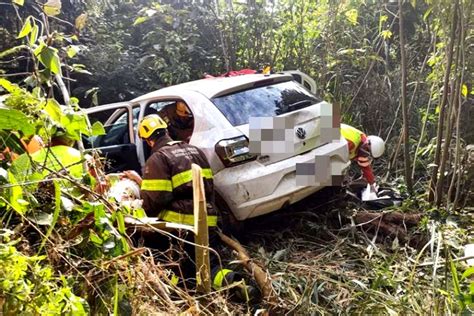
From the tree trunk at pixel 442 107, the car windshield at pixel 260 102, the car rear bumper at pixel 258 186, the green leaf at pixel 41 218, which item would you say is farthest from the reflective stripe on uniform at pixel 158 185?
the tree trunk at pixel 442 107

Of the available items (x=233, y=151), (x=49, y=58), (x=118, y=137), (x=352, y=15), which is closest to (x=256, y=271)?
(x=233, y=151)

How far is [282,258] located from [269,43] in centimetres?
512

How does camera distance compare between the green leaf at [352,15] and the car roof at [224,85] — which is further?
the green leaf at [352,15]

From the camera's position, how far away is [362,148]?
448cm

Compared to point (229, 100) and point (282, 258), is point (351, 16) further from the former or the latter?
point (282, 258)

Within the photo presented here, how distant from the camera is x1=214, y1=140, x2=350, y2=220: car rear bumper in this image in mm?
3561

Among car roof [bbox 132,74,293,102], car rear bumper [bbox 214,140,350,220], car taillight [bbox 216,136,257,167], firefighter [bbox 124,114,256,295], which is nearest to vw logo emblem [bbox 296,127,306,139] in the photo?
car rear bumper [bbox 214,140,350,220]

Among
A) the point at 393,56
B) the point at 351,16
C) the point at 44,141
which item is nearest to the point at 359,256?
the point at 44,141

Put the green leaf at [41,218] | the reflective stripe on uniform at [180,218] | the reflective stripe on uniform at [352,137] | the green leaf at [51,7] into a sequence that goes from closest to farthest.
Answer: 1. the green leaf at [41,218]
2. the green leaf at [51,7]
3. the reflective stripe on uniform at [180,218]
4. the reflective stripe on uniform at [352,137]

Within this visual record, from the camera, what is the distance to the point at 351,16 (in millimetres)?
6680

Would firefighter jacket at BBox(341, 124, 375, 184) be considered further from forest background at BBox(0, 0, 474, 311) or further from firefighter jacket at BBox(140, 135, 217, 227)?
firefighter jacket at BBox(140, 135, 217, 227)

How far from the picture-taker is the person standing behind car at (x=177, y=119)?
444 cm

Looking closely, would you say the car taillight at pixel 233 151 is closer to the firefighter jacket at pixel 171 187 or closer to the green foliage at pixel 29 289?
the firefighter jacket at pixel 171 187

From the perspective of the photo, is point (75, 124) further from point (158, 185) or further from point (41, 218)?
point (158, 185)
